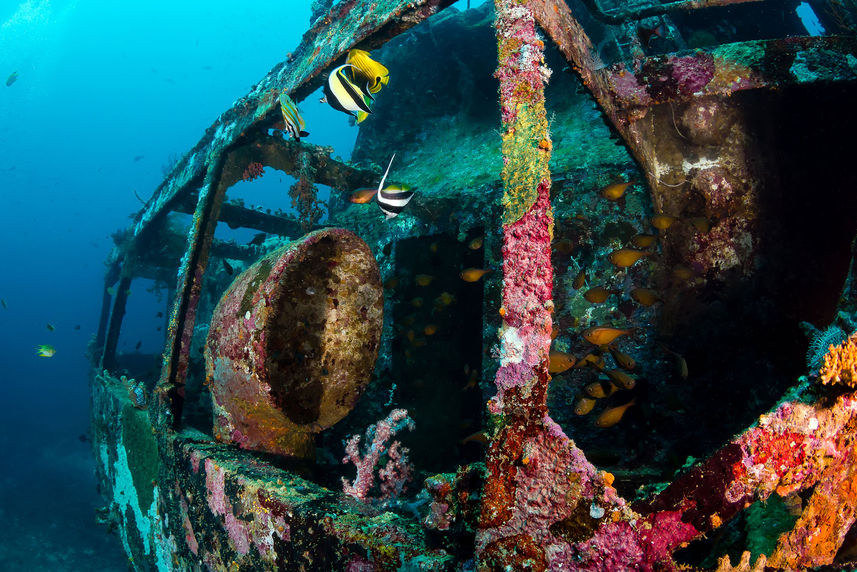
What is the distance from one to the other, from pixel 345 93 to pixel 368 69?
0.26m

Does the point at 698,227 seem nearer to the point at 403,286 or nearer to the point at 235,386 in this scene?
the point at 403,286

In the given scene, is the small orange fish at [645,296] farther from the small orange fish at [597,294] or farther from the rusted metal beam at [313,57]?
the rusted metal beam at [313,57]

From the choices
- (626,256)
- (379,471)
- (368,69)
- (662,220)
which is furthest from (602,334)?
(368,69)

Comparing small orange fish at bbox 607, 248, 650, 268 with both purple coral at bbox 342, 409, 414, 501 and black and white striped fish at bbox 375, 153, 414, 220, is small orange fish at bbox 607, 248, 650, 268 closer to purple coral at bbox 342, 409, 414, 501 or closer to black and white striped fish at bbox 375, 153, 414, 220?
black and white striped fish at bbox 375, 153, 414, 220

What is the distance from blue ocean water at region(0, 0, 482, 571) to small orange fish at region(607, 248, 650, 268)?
39.1 metres

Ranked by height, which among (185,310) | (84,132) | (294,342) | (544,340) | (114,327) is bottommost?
(544,340)

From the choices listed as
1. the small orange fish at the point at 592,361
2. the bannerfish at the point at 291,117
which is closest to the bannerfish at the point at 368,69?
the bannerfish at the point at 291,117

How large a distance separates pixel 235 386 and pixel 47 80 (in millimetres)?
160141

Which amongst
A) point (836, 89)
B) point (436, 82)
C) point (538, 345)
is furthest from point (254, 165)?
point (436, 82)

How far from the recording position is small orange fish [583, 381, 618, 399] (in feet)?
11.1

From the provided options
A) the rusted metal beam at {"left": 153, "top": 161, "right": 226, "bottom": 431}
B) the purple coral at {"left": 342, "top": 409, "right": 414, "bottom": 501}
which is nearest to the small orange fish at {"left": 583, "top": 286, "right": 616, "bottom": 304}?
the purple coral at {"left": 342, "top": 409, "right": 414, "bottom": 501}

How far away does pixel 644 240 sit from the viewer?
375 cm

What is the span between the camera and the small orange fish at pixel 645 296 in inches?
145

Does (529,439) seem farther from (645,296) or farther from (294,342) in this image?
(645,296)
